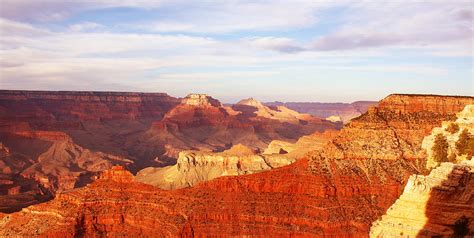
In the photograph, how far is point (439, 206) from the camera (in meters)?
29.8

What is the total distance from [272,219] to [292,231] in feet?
8.76

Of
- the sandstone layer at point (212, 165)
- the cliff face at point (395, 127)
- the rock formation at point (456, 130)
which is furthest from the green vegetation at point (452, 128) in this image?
the sandstone layer at point (212, 165)

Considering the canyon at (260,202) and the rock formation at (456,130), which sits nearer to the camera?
the rock formation at (456,130)

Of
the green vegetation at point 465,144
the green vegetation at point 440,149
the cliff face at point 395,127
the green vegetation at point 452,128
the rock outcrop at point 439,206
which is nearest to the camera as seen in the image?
the rock outcrop at point 439,206

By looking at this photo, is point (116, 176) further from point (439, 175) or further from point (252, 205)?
point (439, 175)

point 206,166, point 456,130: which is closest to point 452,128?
point 456,130

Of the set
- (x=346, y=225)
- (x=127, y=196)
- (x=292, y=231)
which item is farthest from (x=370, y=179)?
→ (x=127, y=196)

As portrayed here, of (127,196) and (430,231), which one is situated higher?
(430,231)

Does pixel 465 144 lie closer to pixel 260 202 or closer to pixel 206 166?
pixel 260 202

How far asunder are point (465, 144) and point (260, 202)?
1148 inches

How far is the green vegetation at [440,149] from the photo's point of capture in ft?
158

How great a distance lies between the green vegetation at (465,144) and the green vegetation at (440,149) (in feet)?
6.22

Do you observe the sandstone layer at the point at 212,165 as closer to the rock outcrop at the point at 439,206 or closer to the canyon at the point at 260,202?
the canyon at the point at 260,202

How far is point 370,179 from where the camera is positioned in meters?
73.2
